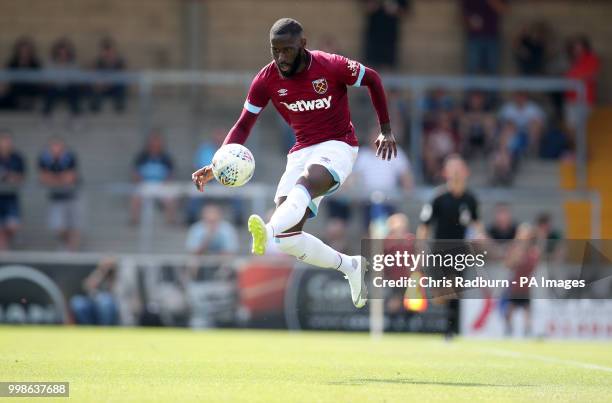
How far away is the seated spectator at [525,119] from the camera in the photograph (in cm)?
2281

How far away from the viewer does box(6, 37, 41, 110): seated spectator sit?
2278 cm

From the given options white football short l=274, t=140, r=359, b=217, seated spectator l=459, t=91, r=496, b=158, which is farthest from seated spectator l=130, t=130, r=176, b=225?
white football short l=274, t=140, r=359, b=217

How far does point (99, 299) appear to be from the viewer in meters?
18.5

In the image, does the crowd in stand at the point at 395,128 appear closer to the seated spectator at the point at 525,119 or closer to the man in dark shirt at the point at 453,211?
the seated spectator at the point at 525,119

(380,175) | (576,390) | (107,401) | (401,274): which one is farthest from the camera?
(380,175)

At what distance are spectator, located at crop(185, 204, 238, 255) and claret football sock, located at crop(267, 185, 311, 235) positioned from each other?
935 centimetres

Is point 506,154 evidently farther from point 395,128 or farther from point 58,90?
point 58,90

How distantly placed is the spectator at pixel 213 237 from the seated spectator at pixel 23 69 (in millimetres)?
5603

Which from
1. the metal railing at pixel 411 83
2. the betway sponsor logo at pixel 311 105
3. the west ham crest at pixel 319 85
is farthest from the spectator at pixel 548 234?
the west ham crest at pixel 319 85

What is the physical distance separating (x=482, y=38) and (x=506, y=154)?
13.1 feet

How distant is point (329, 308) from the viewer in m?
18.5

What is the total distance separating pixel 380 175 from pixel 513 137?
360cm

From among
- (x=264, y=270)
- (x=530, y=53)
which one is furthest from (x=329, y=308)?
(x=530, y=53)

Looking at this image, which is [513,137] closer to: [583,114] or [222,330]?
[583,114]
